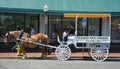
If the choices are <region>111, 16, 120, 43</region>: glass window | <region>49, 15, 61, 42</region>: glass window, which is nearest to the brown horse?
<region>49, 15, 61, 42</region>: glass window

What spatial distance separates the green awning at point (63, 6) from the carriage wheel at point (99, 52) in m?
4.77

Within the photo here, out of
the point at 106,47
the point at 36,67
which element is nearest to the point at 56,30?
the point at 106,47

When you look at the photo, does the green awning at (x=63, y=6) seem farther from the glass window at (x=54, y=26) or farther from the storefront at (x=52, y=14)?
the glass window at (x=54, y=26)

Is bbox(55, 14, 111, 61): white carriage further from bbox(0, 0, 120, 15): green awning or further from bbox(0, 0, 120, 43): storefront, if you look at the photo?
bbox(0, 0, 120, 15): green awning

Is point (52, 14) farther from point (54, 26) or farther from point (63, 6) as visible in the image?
point (54, 26)

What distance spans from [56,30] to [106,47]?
289 inches

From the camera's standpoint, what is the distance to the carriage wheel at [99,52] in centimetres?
1994

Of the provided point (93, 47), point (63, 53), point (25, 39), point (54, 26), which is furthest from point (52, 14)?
point (93, 47)

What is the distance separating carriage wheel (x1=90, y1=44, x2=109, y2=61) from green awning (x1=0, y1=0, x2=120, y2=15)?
4775mm

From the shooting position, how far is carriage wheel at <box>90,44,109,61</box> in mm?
19938

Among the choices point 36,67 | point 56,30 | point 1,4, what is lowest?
point 36,67

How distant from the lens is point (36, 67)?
54.7 feet

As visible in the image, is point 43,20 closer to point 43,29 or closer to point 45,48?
point 43,29

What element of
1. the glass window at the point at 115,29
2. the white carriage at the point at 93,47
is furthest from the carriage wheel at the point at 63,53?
the glass window at the point at 115,29
